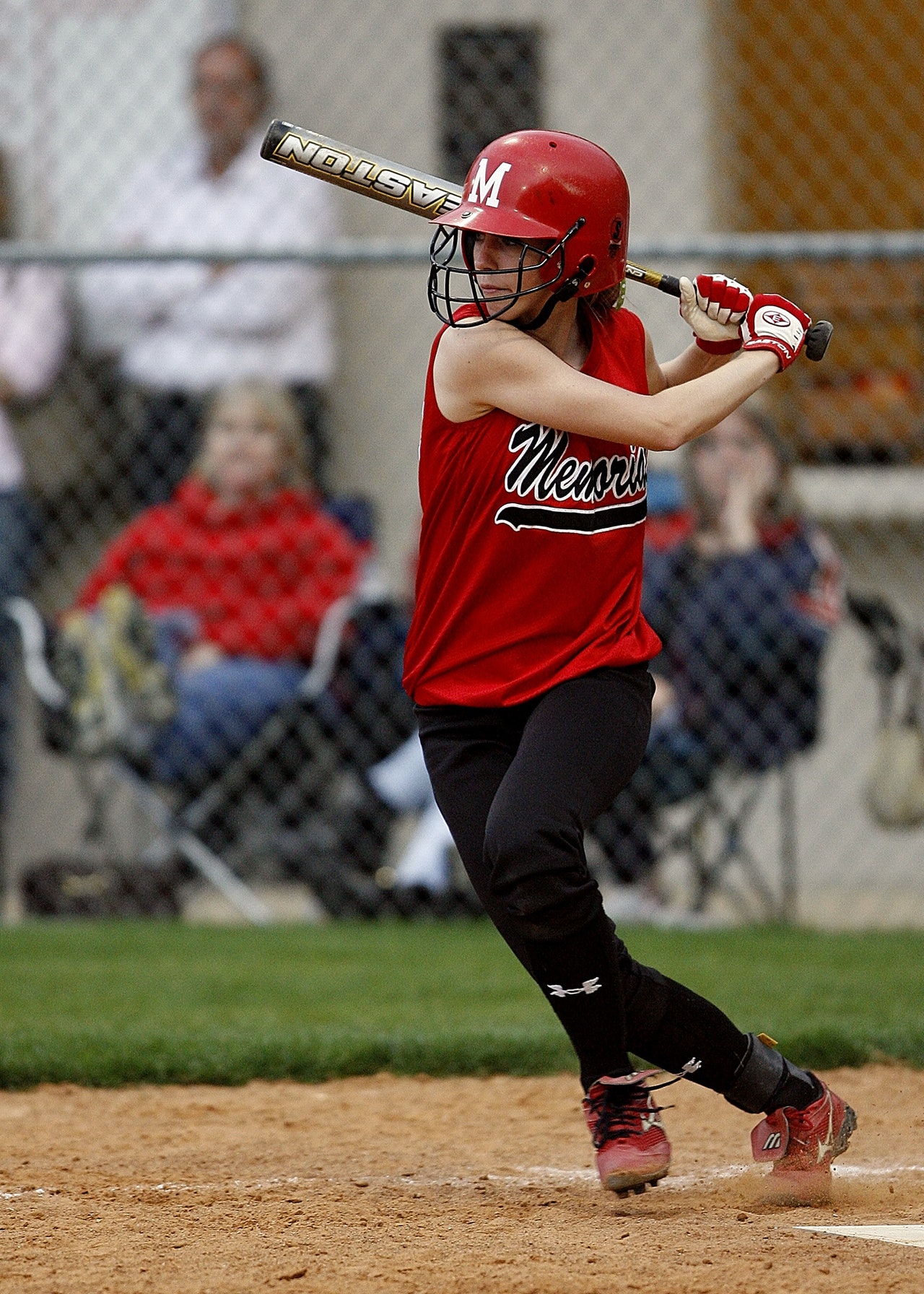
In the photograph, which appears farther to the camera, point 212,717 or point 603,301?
point 212,717

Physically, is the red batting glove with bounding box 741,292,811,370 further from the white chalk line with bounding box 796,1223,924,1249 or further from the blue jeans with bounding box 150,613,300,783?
the blue jeans with bounding box 150,613,300,783

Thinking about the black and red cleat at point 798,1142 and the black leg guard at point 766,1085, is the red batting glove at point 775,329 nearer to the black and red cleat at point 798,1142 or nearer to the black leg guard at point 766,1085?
the black leg guard at point 766,1085

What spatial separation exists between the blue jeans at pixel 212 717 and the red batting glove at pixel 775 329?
321 centimetres

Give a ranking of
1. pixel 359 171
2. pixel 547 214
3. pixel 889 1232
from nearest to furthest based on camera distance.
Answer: pixel 889 1232, pixel 547 214, pixel 359 171

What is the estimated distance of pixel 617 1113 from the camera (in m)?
3.07

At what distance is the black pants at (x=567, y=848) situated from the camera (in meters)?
2.98

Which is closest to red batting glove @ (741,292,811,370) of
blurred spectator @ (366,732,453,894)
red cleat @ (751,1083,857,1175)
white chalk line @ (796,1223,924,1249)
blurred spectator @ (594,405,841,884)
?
red cleat @ (751,1083,857,1175)

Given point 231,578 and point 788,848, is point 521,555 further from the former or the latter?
point 231,578

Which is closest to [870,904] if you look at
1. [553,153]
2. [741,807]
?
[741,807]

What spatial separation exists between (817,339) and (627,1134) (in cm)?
141

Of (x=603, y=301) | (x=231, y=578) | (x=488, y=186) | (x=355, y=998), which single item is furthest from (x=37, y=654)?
(x=488, y=186)

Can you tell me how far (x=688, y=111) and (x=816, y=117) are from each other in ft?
1.90

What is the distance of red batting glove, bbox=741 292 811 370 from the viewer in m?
3.19

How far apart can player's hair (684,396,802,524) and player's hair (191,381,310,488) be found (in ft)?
4.40
